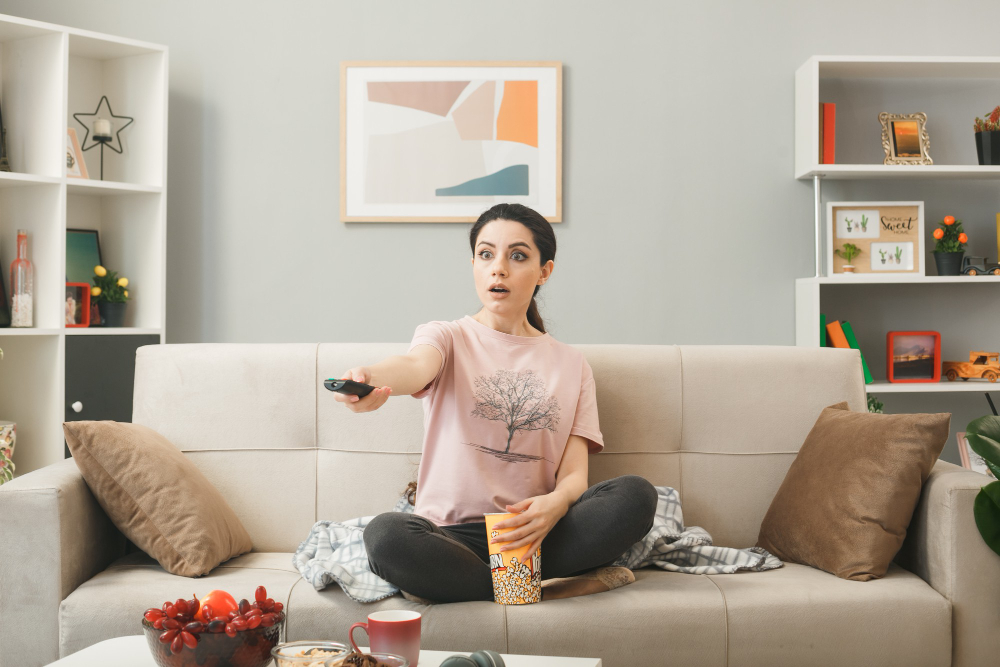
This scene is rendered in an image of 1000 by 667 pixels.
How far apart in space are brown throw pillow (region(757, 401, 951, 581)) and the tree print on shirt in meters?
0.56

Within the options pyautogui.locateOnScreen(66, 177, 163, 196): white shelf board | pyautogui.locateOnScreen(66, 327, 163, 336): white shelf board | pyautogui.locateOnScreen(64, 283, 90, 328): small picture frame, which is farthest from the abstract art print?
pyautogui.locateOnScreen(64, 283, 90, 328): small picture frame

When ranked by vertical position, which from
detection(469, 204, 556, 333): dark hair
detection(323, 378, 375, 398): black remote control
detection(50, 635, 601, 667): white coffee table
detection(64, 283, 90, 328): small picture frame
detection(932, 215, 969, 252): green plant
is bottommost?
detection(50, 635, 601, 667): white coffee table

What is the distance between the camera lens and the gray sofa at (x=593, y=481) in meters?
1.47

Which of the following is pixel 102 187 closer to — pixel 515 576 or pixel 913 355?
pixel 515 576

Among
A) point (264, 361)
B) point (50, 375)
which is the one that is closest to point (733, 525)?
point (264, 361)

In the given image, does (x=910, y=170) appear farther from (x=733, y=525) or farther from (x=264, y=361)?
(x=264, y=361)

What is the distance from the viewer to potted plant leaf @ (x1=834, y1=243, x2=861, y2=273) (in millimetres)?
2709

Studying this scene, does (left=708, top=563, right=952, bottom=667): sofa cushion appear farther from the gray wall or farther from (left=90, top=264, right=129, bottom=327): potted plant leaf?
(left=90, top=264, right=129, bottom=327): potted plant leaf

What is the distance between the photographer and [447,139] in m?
2.80

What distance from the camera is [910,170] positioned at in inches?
103

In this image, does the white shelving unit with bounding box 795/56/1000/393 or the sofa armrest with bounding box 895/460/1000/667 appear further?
the white shelving unit with bounding box 795/56/1000/393

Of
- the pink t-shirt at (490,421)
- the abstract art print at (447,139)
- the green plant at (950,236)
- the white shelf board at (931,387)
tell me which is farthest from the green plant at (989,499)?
the abstract art print at (447,139)

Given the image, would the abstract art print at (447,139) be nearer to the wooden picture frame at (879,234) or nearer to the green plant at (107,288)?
the green plant at (107,288)

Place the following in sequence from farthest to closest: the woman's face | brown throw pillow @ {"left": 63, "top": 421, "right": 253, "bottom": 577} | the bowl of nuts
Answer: the woman's face
brown throw pillow @ {"left": 63, "top": 421, "right": 253, "bottom": 577}
the bowl of nuts
